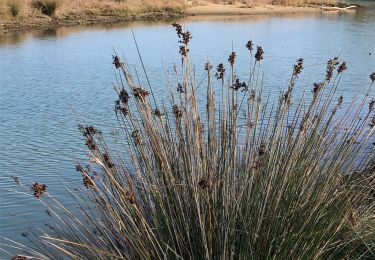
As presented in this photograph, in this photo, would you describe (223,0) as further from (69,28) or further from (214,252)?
(214,252)

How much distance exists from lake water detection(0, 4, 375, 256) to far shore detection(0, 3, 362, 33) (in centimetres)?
144

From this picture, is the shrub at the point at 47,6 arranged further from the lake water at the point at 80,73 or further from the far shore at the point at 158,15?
the lake water at the point at 80,73

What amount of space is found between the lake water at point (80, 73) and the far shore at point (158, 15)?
1.44 metres

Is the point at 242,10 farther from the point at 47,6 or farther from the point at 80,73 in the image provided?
the point at 80,73

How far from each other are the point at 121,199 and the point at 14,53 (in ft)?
50.4

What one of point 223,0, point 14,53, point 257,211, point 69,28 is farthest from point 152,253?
point 223,0

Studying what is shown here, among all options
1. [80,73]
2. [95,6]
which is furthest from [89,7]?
[80,73]

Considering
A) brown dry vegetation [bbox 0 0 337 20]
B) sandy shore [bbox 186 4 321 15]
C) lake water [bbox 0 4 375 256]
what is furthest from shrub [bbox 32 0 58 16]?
sandy shore [bbox 186 4 321 15]

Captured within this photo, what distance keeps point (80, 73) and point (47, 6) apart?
47.8 feet

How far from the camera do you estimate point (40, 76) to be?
13.7 m

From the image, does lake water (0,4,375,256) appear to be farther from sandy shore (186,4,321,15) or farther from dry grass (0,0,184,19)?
sandy shore (186,4,321,15)

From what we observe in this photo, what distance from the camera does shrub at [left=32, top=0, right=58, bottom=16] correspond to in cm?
2717

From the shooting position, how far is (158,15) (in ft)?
103

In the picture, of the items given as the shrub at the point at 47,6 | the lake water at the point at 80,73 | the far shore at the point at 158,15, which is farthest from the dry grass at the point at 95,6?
the lake water at the point at 80,73
